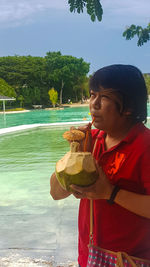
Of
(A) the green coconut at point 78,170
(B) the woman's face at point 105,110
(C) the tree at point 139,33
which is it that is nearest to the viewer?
(A) the green coconut at point 78,170

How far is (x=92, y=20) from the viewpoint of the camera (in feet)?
7.93

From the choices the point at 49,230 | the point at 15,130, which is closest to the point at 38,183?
the point at 49,230

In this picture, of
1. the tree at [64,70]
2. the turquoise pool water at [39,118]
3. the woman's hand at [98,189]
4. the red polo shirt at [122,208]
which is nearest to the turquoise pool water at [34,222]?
the red polo shirt at [122,208]

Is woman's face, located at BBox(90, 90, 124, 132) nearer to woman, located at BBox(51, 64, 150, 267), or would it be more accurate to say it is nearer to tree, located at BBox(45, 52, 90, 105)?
woman, located at BBox(51, 64, 150, 267)

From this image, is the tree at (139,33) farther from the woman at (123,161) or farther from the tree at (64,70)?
the tree at (64,70)

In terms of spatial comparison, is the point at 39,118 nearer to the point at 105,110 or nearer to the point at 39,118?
the point at 39,118

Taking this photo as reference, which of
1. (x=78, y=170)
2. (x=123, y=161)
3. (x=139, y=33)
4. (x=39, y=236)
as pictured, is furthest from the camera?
(x=139, y=33)

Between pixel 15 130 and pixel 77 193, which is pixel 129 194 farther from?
pixel 15 130

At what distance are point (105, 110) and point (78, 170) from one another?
0.24m

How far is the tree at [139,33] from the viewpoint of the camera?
5.11m

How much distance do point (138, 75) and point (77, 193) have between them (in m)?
0.44

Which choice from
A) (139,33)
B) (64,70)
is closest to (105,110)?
(139,33)

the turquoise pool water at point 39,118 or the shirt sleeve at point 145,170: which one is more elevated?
the shirt sleeve at point 145,170

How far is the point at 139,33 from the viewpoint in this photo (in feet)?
17.1
